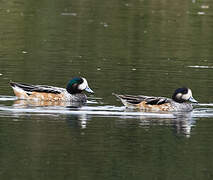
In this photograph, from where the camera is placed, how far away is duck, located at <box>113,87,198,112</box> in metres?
16.6

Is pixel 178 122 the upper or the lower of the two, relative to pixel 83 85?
lower

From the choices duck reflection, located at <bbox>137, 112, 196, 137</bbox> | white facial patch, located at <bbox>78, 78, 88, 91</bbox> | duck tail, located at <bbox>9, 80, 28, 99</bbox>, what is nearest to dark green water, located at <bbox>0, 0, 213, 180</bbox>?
duck reflection, located at <bbox>137, 112, 196, 137</bbox>

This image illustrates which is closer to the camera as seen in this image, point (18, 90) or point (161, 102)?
point (161, 102)

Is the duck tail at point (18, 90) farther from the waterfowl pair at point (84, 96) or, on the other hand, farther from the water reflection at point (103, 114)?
the water reflection at point (103, 114)

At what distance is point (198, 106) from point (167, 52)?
7619mm

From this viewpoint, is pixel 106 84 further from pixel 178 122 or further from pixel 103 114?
pixel 178 122

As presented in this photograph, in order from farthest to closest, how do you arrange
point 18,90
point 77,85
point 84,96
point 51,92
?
point 77,85 → point 84,96 → point 51,92 → point 18,90

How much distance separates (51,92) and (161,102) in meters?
2.15

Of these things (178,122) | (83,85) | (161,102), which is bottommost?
(178,122)

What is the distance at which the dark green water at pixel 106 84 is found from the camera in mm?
12211

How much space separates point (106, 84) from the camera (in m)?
18.9

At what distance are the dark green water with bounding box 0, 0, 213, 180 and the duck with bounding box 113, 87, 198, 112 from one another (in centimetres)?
23

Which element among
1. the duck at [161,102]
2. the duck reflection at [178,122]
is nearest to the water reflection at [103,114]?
the duck reflection at [178,122]

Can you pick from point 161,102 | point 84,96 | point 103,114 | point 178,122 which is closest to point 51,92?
point 84,96
